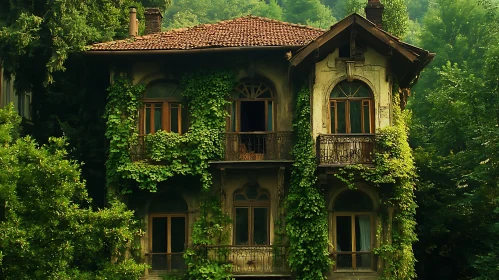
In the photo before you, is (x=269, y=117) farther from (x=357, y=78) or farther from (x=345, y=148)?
(x=357, y=78)

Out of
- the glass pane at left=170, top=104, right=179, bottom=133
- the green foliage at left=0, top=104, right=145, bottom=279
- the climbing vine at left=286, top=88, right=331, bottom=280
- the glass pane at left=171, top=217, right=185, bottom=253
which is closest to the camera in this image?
the green foliage at left=0, top=104, right=145, bottom=279

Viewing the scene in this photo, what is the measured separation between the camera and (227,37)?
2947 cm

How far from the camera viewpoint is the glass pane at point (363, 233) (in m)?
28.0

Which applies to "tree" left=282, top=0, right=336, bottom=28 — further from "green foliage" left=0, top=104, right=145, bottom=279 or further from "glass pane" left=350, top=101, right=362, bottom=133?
"green foliage" left=0, top=104, right=145, bottom=279

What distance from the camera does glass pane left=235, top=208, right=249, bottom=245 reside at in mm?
28500

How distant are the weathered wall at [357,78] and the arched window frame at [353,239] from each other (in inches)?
102

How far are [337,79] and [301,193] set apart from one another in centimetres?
402

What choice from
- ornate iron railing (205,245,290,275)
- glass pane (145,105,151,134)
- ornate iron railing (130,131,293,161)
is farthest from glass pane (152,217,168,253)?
glass pane (145,105,151,134)

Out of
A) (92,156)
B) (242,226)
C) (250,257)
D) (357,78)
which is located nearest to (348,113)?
(357,78)

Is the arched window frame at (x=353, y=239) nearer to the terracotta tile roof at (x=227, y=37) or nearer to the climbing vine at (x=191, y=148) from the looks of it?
the climbing vine at (x=191, y=148)

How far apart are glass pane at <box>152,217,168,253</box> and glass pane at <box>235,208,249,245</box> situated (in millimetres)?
2477

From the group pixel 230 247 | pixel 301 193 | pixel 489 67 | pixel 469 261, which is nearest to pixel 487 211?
pixel 469 261

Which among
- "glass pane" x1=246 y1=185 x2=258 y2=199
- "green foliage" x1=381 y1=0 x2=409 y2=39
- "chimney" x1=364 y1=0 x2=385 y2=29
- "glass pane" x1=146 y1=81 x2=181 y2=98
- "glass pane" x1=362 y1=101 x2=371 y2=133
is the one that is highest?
"green foliage" x1=381 y1=0 x2=409 y2=39

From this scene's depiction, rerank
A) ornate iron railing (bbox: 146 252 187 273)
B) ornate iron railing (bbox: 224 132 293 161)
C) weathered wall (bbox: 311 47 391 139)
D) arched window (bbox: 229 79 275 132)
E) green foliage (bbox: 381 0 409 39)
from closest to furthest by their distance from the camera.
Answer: weathered wall (bbox: 311 47 391 139)
ornate iron railing (bbox: 224 132 293 161)
ornate iron railing (bbox: 146 252 187 273)
arched window (bbox: 229 79 275 132)
green foliage (bbox: 381 0 409 39)
